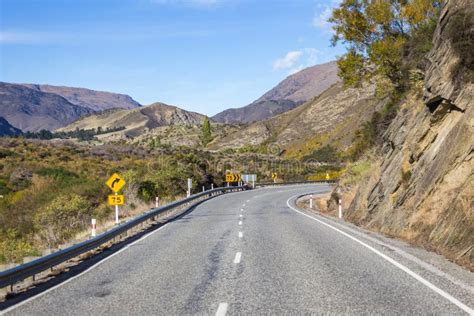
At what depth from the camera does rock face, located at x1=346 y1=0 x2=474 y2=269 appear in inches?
484

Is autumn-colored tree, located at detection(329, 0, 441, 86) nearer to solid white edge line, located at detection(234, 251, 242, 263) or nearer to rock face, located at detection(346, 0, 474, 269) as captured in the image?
rock face, located at detection(346, 0, 474, 269)

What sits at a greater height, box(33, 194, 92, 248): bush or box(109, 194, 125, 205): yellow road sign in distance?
box(109, 194, 125, 205): yellow road sign in distance

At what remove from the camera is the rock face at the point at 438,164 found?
12.3m

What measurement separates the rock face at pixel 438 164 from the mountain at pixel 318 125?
3474 inches

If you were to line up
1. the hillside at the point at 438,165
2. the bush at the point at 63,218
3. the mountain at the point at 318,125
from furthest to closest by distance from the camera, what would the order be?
the mountain at the point at 318,125
the bush at the point at 63,218
the hillside at the point at 438,165

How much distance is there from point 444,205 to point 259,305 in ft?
25.8

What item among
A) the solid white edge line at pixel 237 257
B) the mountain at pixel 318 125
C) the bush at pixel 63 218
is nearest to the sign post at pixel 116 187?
the bush at pixel 63 218

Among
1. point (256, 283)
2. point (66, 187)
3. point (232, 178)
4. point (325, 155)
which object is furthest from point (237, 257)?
point (325, 155)

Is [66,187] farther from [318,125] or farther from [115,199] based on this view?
[318,125]

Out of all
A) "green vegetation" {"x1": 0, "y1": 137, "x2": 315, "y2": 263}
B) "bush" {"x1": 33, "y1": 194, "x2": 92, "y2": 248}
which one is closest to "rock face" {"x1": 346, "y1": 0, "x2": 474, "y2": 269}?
"green vegetation" {"x1": 0, "y1": 137, "x2": 315, "y2": 263}

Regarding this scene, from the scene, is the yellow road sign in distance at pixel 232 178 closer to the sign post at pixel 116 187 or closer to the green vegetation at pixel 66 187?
the green vegetation at pixel 66 187

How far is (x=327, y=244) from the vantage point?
45.8ft

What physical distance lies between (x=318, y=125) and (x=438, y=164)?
124m

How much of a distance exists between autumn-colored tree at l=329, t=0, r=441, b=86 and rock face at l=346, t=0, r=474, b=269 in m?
9.88
